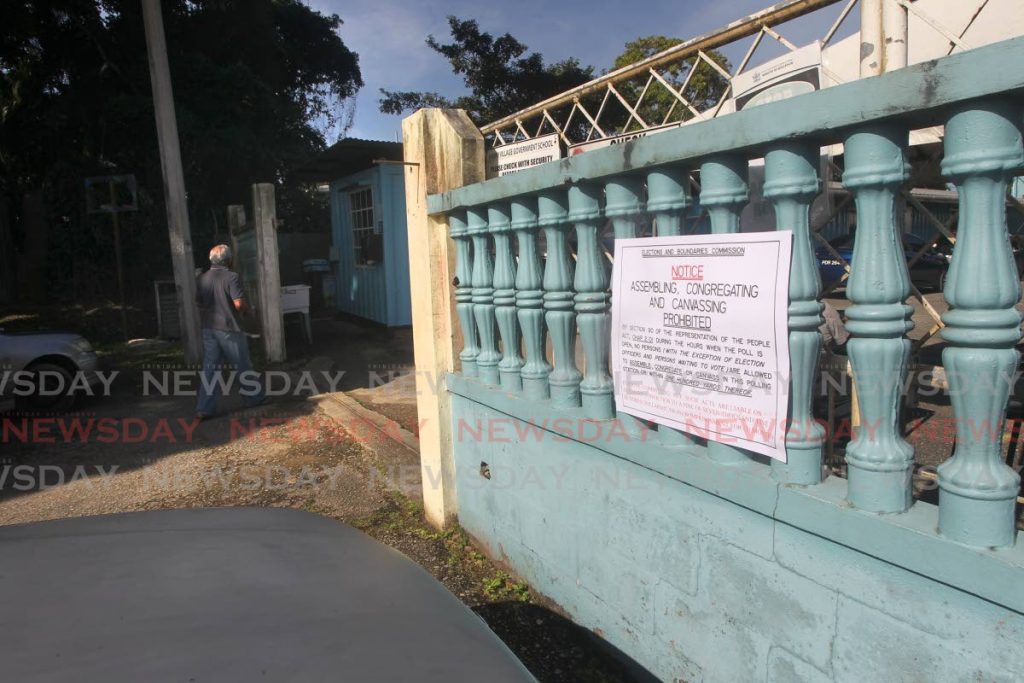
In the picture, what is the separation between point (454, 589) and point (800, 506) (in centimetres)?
198

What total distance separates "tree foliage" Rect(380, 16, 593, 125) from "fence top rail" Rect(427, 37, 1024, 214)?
2204 cm

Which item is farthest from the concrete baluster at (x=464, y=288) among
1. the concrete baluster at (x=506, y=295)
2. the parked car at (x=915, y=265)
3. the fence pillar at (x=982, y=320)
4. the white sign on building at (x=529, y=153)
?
the fence pillar at (x=982, y=320)

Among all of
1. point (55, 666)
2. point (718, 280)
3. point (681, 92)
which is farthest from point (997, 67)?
point (681, 92)

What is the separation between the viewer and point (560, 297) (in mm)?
2820

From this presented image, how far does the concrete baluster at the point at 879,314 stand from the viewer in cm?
166

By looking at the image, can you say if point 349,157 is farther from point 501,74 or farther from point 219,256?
point 501,74

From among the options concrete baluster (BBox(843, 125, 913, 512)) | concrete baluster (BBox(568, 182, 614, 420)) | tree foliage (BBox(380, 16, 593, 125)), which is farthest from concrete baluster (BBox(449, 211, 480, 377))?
tree foliage (BBox(380, 16, 593, 125))

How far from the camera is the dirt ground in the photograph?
3.08 meters

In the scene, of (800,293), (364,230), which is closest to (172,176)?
(364,230)

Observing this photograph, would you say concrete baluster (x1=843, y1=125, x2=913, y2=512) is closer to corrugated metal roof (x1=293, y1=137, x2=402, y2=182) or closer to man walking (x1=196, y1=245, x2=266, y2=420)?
man walking (x1=196, y1=245, x2=266, y2=420)

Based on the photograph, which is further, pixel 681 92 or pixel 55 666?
pixel 681 92

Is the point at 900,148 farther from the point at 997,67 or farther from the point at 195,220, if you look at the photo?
the point at 195,220

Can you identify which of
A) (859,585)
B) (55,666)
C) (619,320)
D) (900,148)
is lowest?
(859,585)

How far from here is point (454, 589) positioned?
3.35 metres
